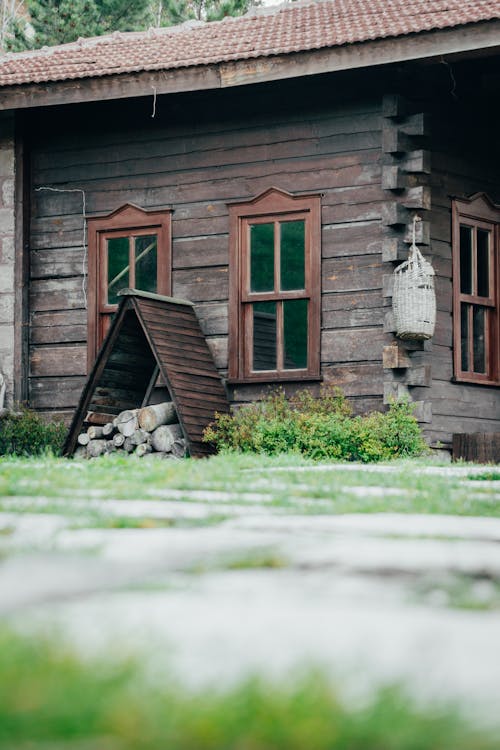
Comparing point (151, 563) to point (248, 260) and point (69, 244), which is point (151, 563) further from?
point (69, 244)

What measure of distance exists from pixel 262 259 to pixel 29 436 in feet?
10.3

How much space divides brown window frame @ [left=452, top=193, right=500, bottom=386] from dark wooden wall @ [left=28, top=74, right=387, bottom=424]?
42.3 inches

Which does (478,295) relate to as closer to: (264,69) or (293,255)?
(293,255)

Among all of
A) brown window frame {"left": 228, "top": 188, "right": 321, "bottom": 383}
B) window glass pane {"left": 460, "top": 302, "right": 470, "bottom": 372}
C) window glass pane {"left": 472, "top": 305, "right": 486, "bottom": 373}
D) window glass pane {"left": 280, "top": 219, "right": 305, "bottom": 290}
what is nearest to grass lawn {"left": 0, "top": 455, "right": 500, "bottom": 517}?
brown window frame {"left": 228, "top": 188, "right": 321, "bottom": 383}

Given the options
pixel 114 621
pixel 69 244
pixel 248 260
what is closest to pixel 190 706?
pixel 114 621

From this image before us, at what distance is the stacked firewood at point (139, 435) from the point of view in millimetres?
12086

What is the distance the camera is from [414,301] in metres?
11.9

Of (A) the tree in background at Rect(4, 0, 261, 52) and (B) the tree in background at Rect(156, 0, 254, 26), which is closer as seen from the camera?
(A) the tree in background at Rect(4, 0, 261, 52)

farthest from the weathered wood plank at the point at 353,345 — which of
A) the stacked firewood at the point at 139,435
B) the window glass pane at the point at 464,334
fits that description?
the stacked firewood at the point at 139,435

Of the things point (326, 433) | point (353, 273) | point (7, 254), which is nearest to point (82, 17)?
point (7, 254)

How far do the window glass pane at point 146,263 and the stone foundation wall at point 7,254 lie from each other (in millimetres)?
1461

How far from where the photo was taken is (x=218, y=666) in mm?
2502

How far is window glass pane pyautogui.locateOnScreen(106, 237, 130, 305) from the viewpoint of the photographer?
1409 cm

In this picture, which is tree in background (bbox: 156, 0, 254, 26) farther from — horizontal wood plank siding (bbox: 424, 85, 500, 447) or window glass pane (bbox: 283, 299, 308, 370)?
A: window glass pane (bbox: 283, 299, 308, 370)
